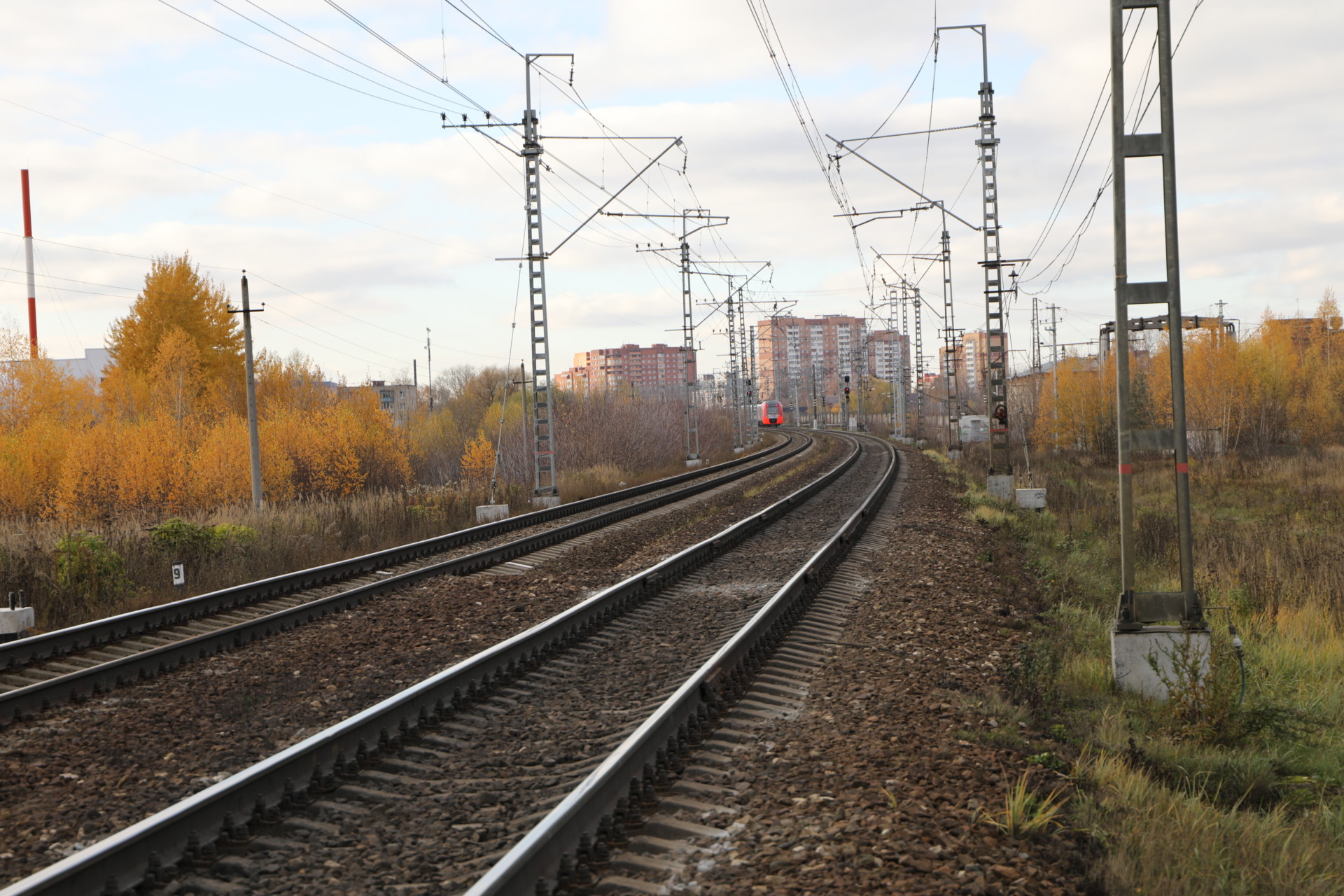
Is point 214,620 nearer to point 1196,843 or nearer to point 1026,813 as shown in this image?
point 1026,813

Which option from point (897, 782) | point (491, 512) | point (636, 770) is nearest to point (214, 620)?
point (636, 770)

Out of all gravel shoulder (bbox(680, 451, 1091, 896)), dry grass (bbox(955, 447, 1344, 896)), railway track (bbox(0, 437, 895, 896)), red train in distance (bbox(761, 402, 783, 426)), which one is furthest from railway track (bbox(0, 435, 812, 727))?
red train in distance (bbox(761, 402, 783, 426))

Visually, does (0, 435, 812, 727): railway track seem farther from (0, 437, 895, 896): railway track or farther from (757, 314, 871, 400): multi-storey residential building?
(757, 314, 871, 400): multi-storey residential building

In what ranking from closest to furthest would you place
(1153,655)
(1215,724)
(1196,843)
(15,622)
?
(1196,843) < (1215,724) < (1153,655) < (15,622)

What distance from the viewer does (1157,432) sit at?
788 cm

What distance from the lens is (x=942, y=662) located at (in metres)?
8.33

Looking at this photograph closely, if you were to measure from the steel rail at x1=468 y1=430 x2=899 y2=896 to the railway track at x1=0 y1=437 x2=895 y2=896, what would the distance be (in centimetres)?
1

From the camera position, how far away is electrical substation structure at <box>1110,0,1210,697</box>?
7.72 metres

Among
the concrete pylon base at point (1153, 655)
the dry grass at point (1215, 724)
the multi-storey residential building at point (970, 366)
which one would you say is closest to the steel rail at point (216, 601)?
the dry grass at point (1215, 724)

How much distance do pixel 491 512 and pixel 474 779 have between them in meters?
16.0

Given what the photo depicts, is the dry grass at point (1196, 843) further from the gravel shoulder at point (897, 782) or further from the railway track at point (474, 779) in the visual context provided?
the railway track at point (474, 779)

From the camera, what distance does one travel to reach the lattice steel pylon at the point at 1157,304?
7.73 meters

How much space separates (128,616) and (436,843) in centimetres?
669

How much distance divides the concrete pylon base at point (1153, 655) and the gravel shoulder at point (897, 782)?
922 millimetres
